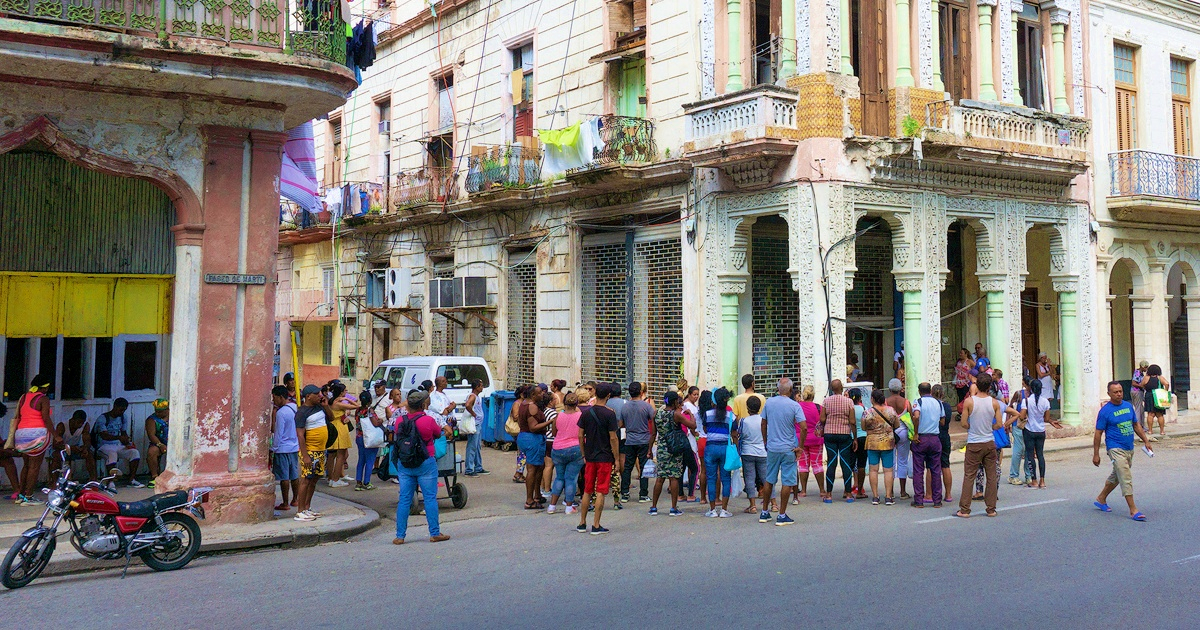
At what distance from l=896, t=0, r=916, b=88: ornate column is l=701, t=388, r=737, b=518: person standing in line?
27.3 feet

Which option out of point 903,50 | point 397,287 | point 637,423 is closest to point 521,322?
point 397,287

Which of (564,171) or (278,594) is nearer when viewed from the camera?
(278,594)

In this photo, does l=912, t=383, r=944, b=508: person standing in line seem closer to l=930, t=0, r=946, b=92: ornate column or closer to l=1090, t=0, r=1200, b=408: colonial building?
l=930, t=0, r=946, b=92: ornate column

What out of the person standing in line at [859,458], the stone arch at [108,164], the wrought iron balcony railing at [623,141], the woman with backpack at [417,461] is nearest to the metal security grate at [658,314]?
the wrought iron balcony railing at [623,141]

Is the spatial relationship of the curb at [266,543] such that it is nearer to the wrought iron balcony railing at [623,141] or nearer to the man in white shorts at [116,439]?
the man in white shorts at [116,439]

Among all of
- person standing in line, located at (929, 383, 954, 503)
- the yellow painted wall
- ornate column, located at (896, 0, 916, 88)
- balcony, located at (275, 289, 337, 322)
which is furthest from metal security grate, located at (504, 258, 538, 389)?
person standing in line, located at (929, 383, 954, 503)

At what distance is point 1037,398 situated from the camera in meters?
12.9

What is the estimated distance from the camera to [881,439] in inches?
456

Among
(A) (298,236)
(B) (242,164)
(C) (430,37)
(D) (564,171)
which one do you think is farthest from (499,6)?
(B) (242,164)

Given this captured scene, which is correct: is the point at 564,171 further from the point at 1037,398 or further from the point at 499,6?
the point at 1037,398

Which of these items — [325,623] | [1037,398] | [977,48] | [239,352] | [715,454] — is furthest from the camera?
[977,48]

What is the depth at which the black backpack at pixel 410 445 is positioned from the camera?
9.48 meters

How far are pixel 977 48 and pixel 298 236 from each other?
19.6 metres

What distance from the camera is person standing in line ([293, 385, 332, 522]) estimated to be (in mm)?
10570
